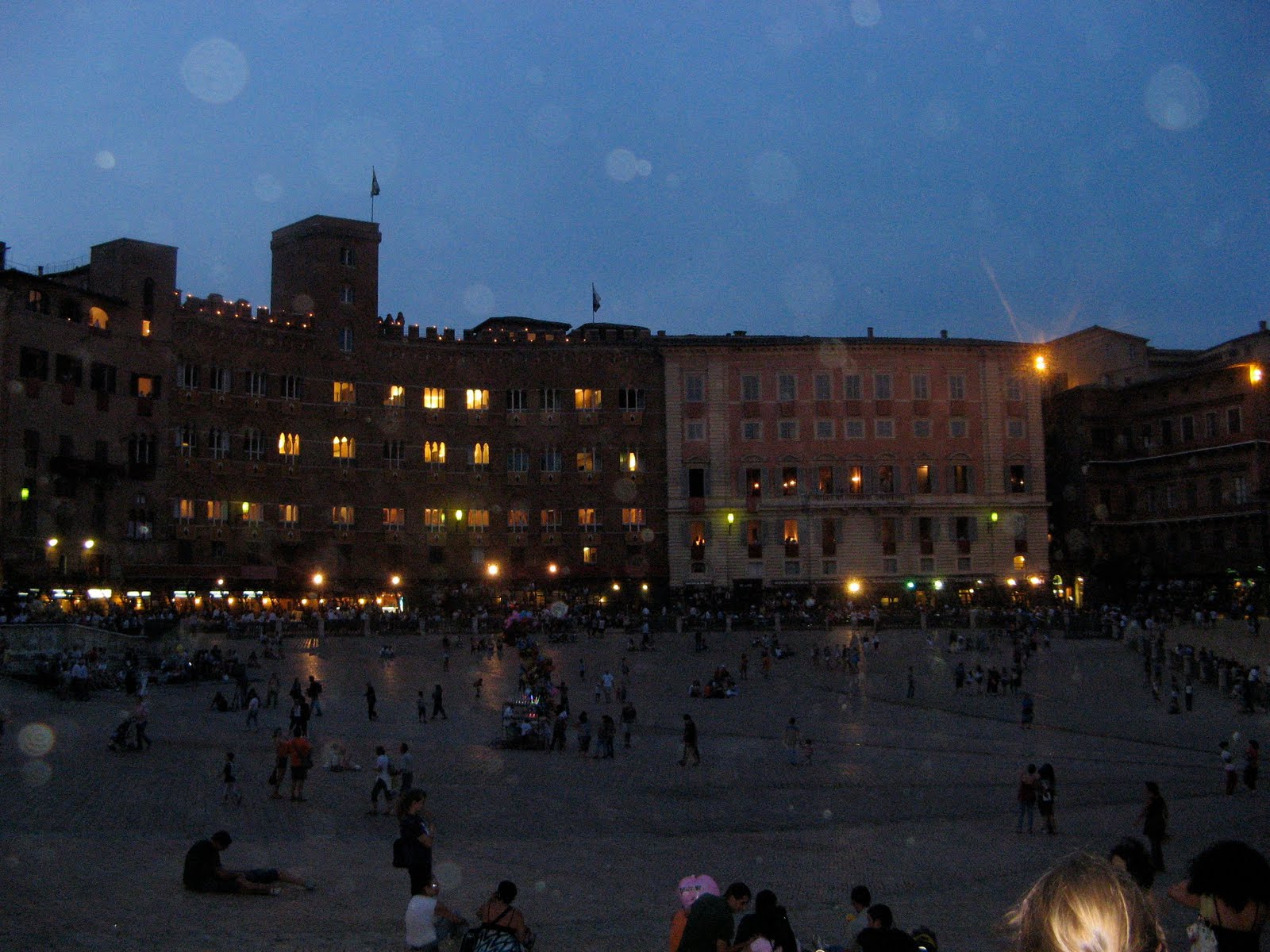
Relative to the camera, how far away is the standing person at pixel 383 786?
73.7 feet

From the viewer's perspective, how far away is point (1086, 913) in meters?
3.58

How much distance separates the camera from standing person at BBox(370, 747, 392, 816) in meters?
22.5

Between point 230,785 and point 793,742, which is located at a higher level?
point 230,785

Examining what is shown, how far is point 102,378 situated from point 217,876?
5167cm

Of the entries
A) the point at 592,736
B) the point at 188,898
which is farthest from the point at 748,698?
the point at 188,898

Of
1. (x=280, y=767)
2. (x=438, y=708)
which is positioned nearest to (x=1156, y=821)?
(x=280, y=767)

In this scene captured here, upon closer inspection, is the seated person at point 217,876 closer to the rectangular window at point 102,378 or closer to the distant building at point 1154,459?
the rectangular window at point 102,378

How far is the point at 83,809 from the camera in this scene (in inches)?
833

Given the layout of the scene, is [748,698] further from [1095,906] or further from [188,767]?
[1095,906]

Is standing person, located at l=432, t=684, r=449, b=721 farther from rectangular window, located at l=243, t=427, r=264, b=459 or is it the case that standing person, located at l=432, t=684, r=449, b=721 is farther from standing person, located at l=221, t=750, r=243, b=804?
rectangular window, located at l=243, t=427, r=264, b=459

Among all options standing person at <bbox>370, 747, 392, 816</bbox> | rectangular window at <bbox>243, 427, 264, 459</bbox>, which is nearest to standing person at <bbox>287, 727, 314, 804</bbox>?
standing person at <bbox>370, 747, 392, 816</bbox>

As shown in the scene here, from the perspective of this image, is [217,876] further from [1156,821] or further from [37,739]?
[37,739]

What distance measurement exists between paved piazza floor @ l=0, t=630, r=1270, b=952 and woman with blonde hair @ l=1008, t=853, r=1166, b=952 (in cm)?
1048

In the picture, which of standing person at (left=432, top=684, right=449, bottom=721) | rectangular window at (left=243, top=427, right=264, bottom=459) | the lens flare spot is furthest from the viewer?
rectangular window at (left=243, top=427, right=264, bottom=459)
